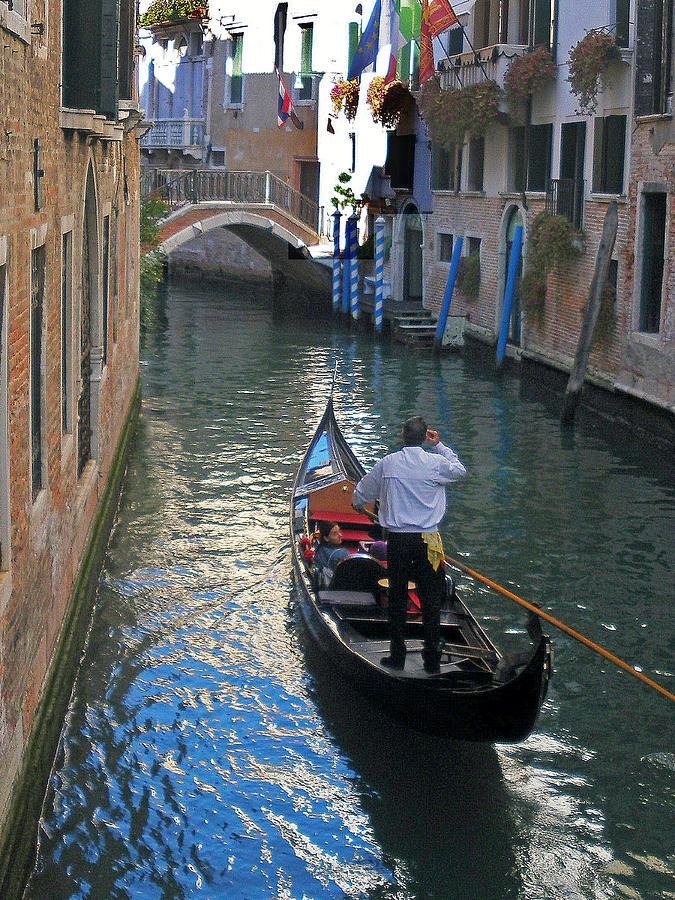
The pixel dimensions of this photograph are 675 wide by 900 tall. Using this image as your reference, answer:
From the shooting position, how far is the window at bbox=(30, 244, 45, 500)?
4.33 metres

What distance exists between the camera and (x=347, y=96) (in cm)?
2148

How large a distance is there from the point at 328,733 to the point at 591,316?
7160mm

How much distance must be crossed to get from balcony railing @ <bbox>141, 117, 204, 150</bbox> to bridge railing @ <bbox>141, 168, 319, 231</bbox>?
6033 millimetres

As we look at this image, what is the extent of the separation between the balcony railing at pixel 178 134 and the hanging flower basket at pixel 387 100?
792 cm

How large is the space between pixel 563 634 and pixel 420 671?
162cm

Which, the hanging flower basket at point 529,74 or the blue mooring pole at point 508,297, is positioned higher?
the hanging flower basket at point 529,74

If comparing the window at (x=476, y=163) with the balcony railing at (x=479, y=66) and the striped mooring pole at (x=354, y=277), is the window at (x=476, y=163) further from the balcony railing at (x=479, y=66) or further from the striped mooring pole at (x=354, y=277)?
the striped mooring pole at (x=354, y=277)

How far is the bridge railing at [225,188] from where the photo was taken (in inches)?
797

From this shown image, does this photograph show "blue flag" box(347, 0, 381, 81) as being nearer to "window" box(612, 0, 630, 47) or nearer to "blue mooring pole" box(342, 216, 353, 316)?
"blue mooring pole" box(342, 216, 353, 316)

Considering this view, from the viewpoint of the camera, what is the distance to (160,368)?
14477mm

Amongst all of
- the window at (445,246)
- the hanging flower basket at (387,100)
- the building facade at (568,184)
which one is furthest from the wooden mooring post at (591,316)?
the hanging flower basket at (387,100)

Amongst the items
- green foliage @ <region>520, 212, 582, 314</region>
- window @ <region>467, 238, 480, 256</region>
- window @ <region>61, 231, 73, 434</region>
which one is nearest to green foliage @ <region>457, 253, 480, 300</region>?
window @ <region>467, 238, 480, 256</region>

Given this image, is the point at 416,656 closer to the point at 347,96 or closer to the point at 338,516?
the point at 338,516

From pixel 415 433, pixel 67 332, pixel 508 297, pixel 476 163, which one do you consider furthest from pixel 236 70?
pixel 415 433
